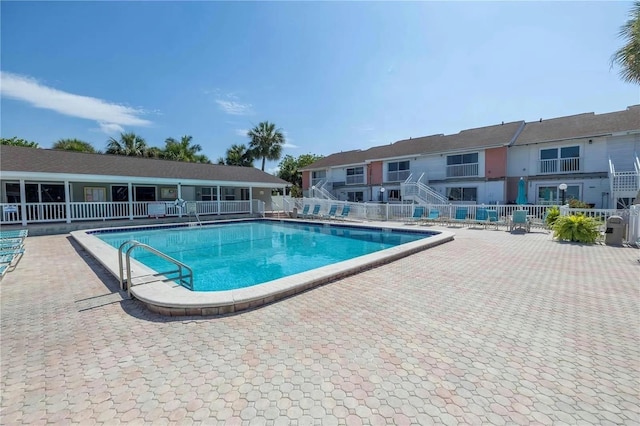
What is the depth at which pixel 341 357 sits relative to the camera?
321cm

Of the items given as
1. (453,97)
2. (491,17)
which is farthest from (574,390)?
(453,97)

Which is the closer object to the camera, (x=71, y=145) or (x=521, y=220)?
(x=521, y=220)

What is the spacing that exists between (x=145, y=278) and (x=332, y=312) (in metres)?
3.85

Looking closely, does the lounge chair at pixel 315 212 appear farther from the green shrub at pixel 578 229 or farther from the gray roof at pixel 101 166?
the green shrub at pixel 578 229

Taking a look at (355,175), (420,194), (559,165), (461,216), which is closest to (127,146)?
(355,175)

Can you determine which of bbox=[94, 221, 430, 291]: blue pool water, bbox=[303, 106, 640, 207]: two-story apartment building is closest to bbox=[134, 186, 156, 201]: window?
bbox=[94, 221, 430, 291]: blue pool water

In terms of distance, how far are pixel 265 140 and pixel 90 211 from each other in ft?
74.6

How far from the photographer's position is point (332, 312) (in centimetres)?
450

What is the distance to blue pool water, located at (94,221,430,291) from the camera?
8826mm

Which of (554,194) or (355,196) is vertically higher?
(355,196)

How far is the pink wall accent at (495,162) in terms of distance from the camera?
22.0 meters

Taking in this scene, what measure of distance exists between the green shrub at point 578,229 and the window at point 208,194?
2275 centimetres

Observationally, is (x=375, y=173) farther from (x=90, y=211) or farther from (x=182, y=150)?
(x=90, y=211)

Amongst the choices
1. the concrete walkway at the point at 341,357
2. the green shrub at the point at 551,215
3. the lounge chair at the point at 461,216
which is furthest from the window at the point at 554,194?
the concrete walkway at the point at 341,357
